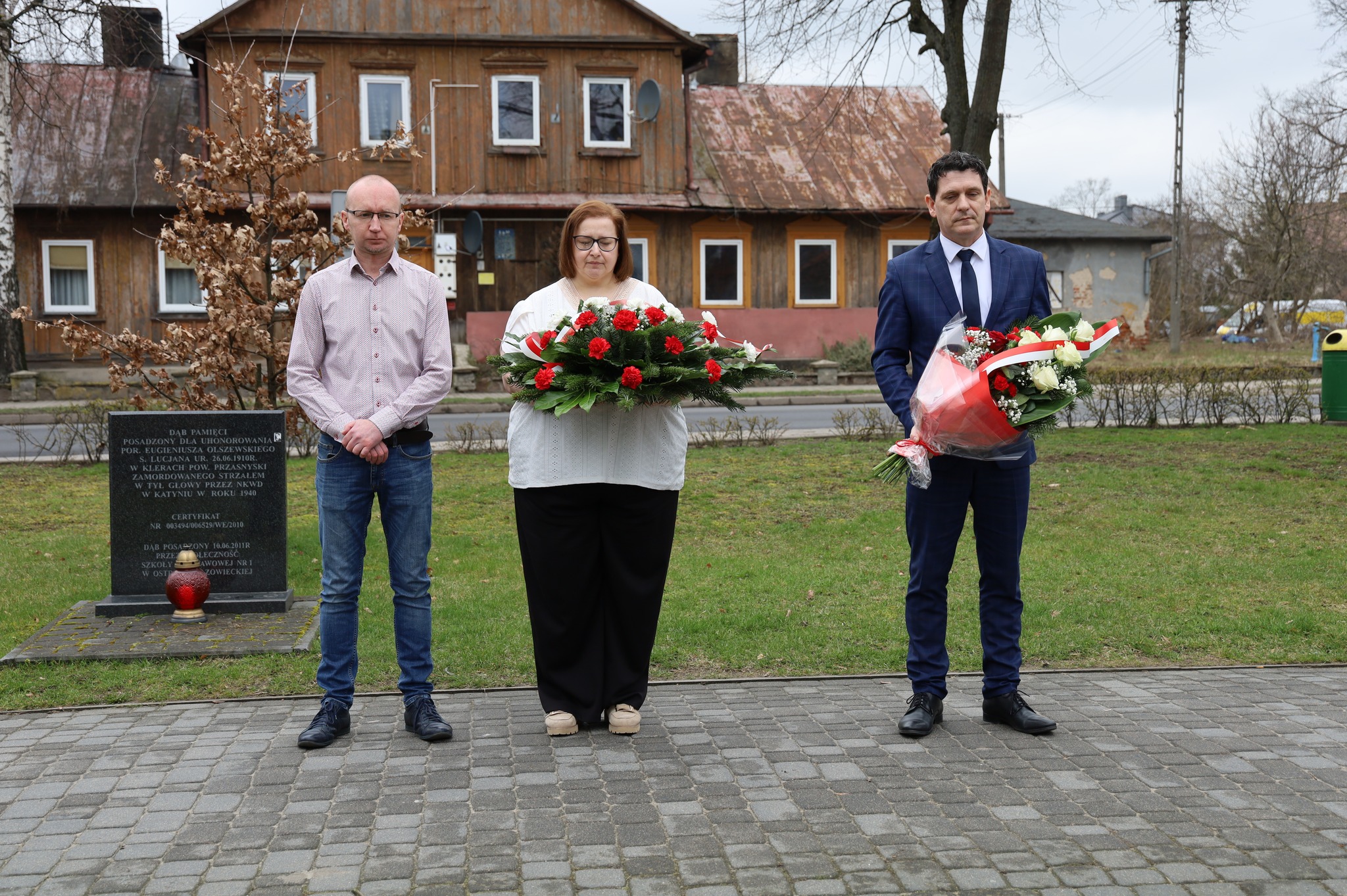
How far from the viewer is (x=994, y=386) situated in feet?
15.3

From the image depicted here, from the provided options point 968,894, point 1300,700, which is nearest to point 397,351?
point 968,894

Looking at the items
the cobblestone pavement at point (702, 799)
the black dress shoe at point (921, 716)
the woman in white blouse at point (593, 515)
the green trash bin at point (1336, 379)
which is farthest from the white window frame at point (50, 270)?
the black dress shoe at point (921, 716)

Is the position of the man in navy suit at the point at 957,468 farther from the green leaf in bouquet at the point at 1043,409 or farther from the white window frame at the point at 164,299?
the white window frame at the point at 164,299

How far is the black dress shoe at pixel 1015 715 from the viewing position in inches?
200

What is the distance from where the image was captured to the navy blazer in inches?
201

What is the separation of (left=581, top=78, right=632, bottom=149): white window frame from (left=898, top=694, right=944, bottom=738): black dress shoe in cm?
2381

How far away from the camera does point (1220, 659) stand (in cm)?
636

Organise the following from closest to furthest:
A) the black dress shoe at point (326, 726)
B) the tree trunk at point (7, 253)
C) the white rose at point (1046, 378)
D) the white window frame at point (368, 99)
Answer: the white rose at point (1046, 378) → the black dress shoe at point (326, 726) → the tree trunk at point (7, 253) → the white window frame at point (368, 99)

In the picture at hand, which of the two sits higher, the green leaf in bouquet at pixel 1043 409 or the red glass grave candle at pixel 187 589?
the green leaf in bouquet at pixel 1043 409

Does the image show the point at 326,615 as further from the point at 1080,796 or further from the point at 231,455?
the point at 1080,796

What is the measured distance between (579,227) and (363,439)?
121 cm

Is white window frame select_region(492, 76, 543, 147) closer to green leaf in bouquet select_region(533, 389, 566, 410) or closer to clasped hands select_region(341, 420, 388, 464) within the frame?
clasped hands select_region(341, 420, 388, 464)

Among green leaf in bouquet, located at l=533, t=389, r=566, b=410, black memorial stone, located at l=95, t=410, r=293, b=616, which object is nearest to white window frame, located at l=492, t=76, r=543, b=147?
black memorial stone, located at l=95, t=410, r=293, b=616

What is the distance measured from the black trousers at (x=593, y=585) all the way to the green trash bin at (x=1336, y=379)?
13.8 m
